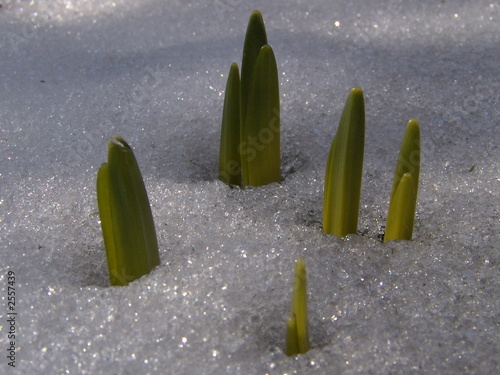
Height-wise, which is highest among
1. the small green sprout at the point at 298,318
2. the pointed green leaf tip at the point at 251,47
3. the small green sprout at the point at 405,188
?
the pointed green leaf tip at the point at 251,47

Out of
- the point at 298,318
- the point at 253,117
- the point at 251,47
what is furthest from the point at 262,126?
the point at 298,318


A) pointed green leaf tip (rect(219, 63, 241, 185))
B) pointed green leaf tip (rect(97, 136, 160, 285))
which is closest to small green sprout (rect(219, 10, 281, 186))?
pointed green leaf tip (rect(219, 63, 241, 185))

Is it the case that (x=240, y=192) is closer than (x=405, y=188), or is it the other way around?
(x=405, y=188)

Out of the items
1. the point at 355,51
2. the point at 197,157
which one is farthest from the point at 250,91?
the point at 355,51

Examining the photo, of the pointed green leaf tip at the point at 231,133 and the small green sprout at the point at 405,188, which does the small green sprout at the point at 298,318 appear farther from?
the pointed green leaf tip at the point at 231,133

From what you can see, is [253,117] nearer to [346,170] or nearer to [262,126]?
[262,126]

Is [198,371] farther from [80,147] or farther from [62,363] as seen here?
[80,147]

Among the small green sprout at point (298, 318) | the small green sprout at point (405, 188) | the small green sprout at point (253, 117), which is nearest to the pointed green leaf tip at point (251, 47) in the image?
the small green sprout at point (253, 117)
